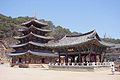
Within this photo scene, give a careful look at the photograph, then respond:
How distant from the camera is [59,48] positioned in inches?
1247

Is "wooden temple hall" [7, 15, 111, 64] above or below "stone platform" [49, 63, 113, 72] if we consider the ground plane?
above

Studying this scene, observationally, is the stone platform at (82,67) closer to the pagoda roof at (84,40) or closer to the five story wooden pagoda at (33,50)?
the pagoda roof at (84,40)

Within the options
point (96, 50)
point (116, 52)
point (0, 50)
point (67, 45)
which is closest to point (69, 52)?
point (67, 45)

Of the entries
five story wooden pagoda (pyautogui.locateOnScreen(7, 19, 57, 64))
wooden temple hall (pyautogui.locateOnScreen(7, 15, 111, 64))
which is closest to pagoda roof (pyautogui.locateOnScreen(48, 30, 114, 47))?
wooden temple hall (pyautogui.locateOnScreen(7, 15, 111, 64))

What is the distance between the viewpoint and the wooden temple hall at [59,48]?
1117 inches

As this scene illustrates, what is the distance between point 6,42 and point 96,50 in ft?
239

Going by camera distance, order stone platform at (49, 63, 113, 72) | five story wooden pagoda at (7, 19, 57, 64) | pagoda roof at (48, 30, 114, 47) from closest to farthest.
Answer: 1. stone platform at (49, 63, 113, 72)
2. pagoda roof at (48, 30, 114, 47)
3. five story wooden pagoda at (7, 19, 57, 64)

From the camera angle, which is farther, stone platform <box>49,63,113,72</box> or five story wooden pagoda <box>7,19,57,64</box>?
five story wooden pagoda <box>7,19,57,64</box>

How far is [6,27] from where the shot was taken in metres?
96.5

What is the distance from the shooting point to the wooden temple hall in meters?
28.4

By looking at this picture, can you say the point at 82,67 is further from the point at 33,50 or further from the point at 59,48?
the point at 33,50

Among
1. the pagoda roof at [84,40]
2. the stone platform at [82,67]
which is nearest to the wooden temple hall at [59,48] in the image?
the pagoda roof at [84,40]

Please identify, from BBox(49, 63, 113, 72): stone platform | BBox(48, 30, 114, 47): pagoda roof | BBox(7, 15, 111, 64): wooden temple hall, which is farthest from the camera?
BBox(7, 15, 111, 64): wooden temple hall

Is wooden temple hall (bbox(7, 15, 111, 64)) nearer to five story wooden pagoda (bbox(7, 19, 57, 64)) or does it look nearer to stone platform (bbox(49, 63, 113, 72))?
five story wooden pagoda (bbox(7, 19, 57, 64))
